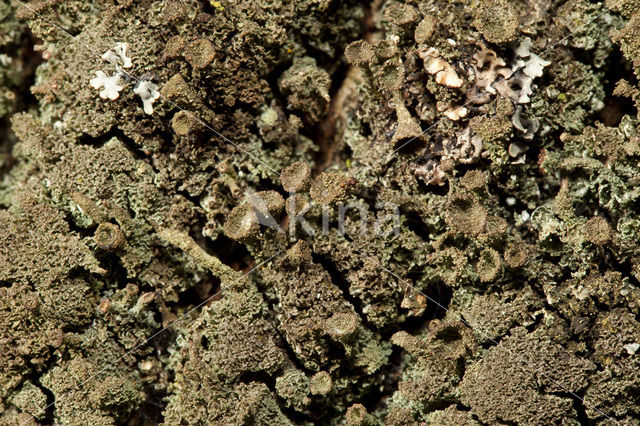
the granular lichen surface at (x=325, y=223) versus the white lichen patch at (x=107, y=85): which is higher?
the white lichen patch at (x=107, y=85)

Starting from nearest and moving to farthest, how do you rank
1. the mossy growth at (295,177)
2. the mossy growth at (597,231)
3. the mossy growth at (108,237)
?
the mossy growth at (597,231), the mossy growth at (295,177), the mossy growth at (108,237)

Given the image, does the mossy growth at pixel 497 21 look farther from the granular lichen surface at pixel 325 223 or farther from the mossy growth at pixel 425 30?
the mossy growth at pixel 425 30

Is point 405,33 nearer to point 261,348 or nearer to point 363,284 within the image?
point 363,284

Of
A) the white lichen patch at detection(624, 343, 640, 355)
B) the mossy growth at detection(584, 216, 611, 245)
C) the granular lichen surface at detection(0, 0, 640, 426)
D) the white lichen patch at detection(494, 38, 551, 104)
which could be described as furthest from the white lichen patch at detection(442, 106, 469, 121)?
the white lichen patch at detection(624, 343, 640, 355)

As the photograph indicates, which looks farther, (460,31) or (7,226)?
(7,226)

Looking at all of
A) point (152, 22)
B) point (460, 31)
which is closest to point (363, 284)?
point (460, 31)

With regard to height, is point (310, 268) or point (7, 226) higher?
point (7, 226)

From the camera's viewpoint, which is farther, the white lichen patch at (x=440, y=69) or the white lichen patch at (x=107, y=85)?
the white lichen patch at (x=107, y=85)

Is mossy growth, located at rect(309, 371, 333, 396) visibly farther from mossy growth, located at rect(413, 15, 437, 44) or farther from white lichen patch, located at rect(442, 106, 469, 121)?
mossy growth, located at rect(413, 15, 437, 44)

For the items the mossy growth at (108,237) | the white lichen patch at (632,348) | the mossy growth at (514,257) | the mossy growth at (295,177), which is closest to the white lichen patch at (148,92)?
the mossy growth at (108,237)
